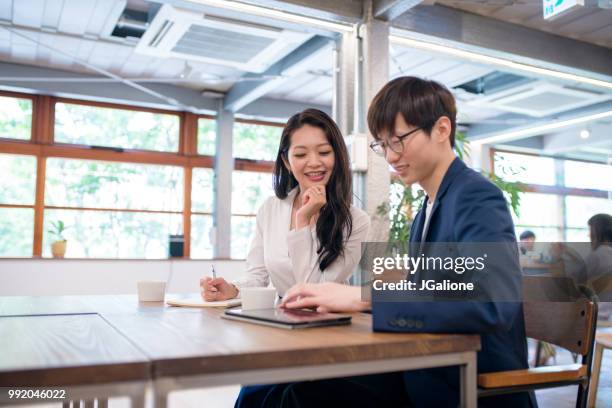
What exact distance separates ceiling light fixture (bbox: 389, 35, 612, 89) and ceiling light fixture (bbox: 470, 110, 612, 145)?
588mm

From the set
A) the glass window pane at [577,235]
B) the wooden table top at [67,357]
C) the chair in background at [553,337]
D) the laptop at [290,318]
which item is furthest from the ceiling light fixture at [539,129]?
the wooden table top at [67,357]

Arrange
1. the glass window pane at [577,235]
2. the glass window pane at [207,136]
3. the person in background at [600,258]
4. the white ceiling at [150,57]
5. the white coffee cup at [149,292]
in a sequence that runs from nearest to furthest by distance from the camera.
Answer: the white coffee cup at [149,292]
the person in background at [600,258]
the white ceiling at [150,57]
the glass window pane at [577,235]
the glass window pane at [207,136]

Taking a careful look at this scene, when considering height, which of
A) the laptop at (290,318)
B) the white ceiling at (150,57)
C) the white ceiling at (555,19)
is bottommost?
the laptop at (290,318)

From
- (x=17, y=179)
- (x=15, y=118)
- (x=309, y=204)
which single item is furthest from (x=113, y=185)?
(x=309, y=204)

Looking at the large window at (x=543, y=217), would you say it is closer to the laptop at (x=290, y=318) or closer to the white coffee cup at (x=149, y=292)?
the white coffee cup at (x=149, y=292)

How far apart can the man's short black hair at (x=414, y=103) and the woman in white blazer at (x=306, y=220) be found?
57 cm

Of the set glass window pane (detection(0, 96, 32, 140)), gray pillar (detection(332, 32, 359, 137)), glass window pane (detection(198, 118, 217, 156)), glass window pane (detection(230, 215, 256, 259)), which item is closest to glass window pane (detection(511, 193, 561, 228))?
gray pillar (detection(332, 32, 359, 137))

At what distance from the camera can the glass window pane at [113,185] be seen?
20.1ft

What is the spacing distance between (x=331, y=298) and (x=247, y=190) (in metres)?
5.98

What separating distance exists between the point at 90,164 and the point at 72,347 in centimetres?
587

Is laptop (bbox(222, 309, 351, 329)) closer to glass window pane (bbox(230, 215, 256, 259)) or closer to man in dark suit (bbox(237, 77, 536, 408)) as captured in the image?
man in dark suit (bbox(237, 77, 536, 408))

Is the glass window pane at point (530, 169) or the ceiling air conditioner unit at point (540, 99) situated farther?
the ceiling air conditioner unit at point (540, 99)

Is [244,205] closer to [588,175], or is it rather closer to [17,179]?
[17,179]

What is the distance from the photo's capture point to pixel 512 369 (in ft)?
3.74
